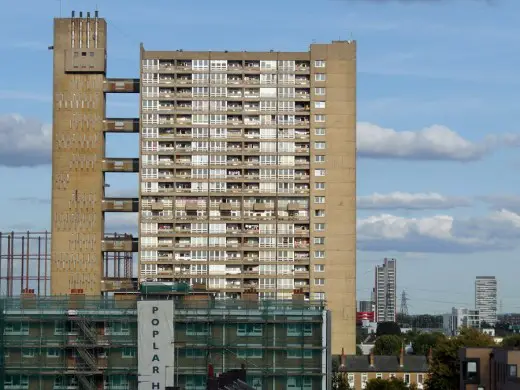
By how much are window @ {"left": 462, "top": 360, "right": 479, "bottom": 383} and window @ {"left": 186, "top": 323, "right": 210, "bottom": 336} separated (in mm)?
39294

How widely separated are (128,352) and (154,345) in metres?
2.52

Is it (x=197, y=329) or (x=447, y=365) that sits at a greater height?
(x=197, y=329)

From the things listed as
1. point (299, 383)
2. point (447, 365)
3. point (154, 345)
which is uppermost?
point (154, 345)

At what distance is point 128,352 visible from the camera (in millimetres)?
145625

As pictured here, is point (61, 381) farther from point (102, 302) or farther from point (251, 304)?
point (251, 304)

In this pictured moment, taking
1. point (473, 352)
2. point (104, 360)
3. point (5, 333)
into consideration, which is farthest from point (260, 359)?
point (473, 352)

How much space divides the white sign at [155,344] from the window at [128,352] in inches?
23.6

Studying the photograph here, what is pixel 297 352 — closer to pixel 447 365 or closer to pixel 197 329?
pixel 197 329

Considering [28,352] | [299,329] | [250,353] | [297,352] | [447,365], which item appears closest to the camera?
[28,352]

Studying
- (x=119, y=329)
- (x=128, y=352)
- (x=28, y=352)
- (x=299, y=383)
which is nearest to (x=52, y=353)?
(x=28, y=352)

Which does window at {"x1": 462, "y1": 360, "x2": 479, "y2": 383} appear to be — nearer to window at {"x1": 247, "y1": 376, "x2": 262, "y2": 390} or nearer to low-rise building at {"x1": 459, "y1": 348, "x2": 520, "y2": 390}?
low-rise building at {"x1": 459, "y1": 348, "x2": 520, "y2": 390}

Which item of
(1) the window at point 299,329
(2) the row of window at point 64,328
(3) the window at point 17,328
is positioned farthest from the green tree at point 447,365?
(3) the window at point 17,328

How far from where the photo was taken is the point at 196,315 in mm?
147000

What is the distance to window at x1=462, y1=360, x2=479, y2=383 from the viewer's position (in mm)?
173125
